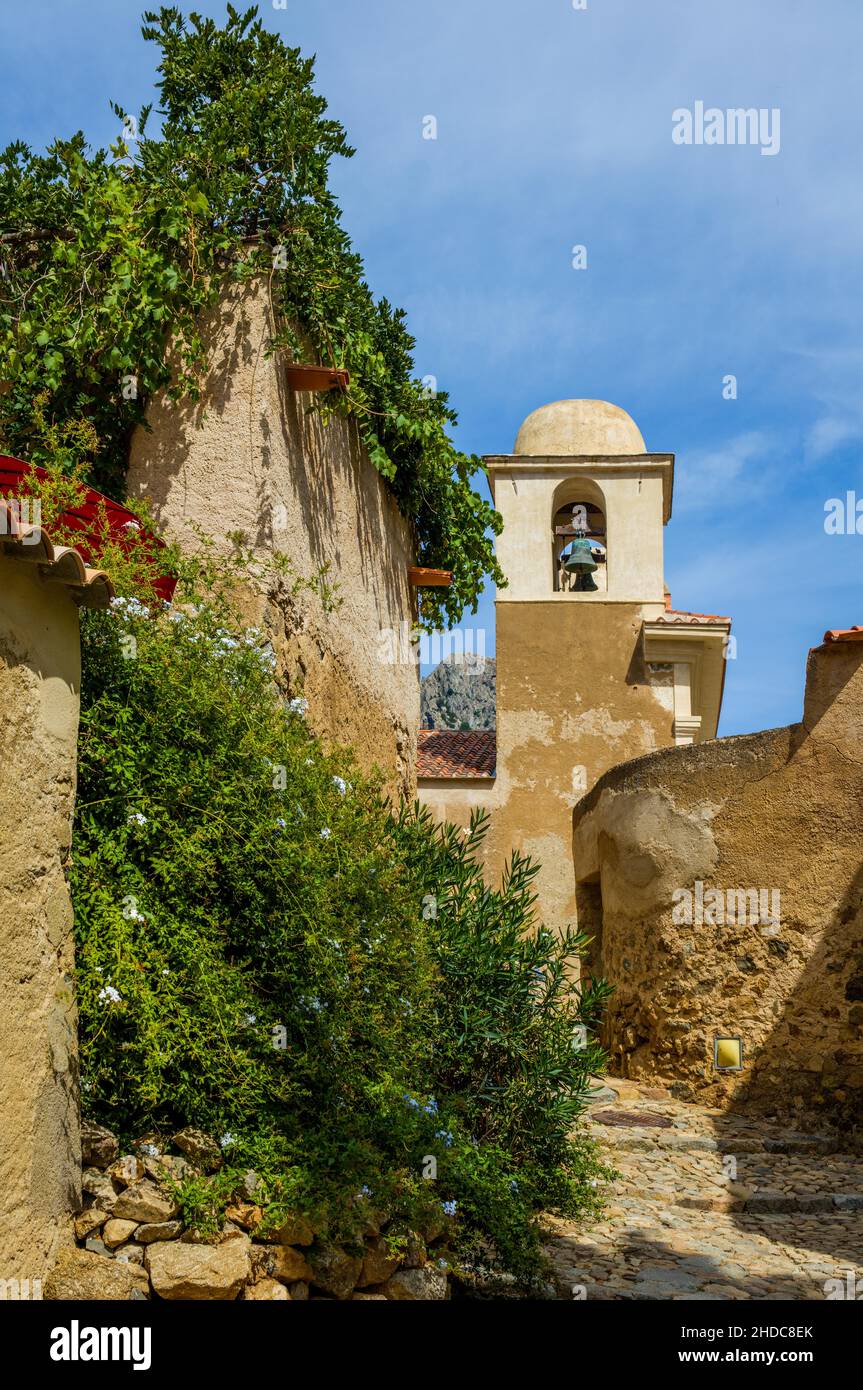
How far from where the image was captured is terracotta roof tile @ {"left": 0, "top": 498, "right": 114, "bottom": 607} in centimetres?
361

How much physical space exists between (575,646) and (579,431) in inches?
157

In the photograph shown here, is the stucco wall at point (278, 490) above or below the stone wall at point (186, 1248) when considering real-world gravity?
above

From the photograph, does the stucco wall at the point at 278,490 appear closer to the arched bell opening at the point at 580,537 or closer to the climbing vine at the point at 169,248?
the climbing vine at the point at 169,248

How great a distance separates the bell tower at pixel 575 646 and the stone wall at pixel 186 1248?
14.6 metres

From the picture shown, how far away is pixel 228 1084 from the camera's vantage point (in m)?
4.14

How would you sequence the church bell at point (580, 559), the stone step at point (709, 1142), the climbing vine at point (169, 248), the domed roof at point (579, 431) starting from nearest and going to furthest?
the climbing vine at point (169, 248), the stone step at point (709, 1142), the church bell at point (580, 559), the domed roof at point (579, 431)

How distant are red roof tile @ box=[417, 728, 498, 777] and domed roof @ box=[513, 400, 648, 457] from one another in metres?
4.97

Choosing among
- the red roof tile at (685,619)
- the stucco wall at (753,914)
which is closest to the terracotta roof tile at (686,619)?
the red roof tile at (685,619)

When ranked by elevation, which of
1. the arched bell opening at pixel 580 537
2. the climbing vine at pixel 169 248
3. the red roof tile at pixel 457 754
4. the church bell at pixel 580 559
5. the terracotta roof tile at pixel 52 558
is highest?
the arched bell opening at pixel 580 537

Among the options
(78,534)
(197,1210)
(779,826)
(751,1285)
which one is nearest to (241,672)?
(78,534)

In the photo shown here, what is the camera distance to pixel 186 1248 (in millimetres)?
3721

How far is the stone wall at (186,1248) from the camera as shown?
11.9ft

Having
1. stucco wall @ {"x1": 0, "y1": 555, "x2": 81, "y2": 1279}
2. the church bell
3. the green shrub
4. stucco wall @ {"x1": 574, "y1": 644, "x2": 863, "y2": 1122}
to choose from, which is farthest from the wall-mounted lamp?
the church bell

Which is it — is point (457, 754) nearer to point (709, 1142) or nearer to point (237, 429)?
point (709, 1142)
